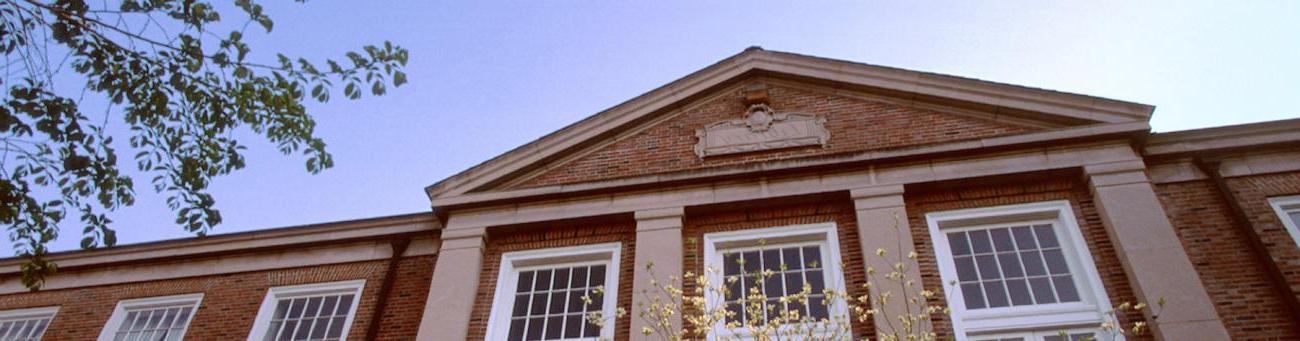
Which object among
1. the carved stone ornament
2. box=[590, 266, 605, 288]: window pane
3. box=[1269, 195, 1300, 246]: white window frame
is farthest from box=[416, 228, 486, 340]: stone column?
box=[1269, 195, 1300, 246]: white window frame

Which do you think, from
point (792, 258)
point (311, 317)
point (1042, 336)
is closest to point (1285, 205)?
point (1042, 336)

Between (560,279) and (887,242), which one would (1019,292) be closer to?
(887,242)

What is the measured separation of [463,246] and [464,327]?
1.49m

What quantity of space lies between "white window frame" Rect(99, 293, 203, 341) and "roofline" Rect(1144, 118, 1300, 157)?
1369cm

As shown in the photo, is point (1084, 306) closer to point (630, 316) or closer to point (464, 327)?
point (630, 316)

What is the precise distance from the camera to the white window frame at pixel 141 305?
1291 centimetres

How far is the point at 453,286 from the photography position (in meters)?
11.2

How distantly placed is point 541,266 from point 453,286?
4.12ft

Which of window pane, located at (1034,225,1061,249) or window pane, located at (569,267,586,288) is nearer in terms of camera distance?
window pane, located at (1034,225,1061,249)

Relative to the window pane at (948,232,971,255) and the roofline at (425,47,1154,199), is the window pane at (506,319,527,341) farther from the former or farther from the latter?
the window pane at (948,232,971,255)

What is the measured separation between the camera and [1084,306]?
941 cm

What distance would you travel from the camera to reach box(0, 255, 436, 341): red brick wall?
11703mm

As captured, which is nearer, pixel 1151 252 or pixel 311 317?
pixel 1151 252

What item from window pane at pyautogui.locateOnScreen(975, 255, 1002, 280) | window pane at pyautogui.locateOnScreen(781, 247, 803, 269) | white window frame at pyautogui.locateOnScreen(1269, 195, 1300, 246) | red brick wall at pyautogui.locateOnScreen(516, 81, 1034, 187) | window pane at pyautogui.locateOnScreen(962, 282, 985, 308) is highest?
red brick wall at pyautogui.locateOnScreen(516, 81, 1034, 187)
